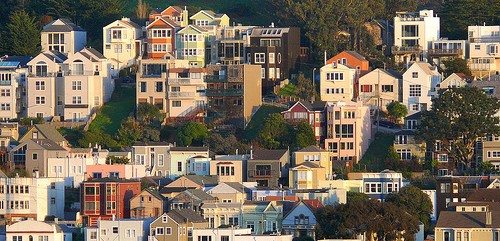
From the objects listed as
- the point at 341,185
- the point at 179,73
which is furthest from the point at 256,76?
the point at 341,185

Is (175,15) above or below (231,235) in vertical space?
above

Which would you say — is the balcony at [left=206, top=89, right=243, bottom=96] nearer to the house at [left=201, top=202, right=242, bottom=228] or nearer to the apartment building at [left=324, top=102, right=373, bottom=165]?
the apartment building at [left=324, top=102, right=373, bottom=165]

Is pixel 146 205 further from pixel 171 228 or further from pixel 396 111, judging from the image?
pixel 396 111

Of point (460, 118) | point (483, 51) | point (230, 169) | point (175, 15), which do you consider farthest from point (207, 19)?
point (460, 118)

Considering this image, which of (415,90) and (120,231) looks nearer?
(120,231)

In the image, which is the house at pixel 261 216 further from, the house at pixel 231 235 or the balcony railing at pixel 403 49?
the balcony railing at pixel 403 49

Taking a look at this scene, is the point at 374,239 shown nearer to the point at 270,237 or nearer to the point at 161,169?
the point at 270,237

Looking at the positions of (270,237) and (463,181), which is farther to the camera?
(463,181)
